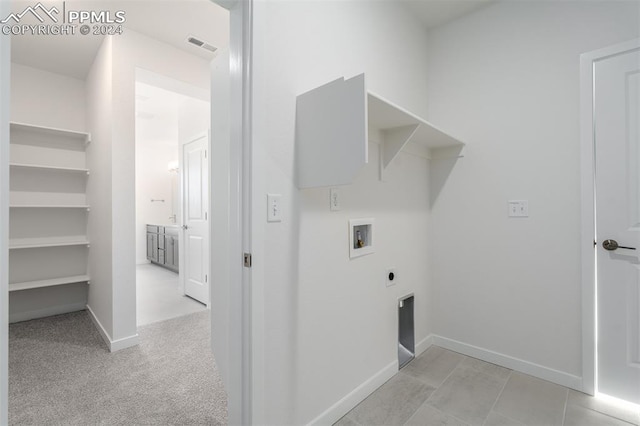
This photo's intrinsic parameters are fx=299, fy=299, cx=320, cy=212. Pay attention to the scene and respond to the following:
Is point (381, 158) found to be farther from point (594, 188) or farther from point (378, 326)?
point (594, 188)

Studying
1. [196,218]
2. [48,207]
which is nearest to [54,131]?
[48,207]

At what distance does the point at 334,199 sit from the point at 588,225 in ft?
5.18

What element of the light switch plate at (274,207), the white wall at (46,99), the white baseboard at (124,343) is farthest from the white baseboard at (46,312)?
the light switch plate at (274,207)

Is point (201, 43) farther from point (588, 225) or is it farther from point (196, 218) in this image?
point (588, 225)

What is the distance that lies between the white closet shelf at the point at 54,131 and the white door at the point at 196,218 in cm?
108

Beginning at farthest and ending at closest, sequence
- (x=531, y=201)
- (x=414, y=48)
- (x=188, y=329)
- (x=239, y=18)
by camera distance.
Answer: (x=188, y=329) → (x=414, y=48) → (x=531, y=201) → (x=239, y=18)

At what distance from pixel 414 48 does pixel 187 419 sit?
2926 mm

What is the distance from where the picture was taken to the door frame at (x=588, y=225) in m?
1.81

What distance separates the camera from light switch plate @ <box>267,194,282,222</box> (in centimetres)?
128

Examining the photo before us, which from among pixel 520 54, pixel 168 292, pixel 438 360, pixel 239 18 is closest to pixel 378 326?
pixel 438 360

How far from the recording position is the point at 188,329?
289 cm

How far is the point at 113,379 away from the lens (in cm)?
202

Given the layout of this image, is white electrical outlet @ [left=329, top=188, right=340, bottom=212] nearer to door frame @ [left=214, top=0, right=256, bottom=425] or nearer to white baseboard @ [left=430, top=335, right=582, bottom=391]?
door frame @ [left=214, top=0, right=256, bottom=425]

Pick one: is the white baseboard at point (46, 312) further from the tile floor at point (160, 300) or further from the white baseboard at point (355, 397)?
the white baseboard at point (355, 397)
